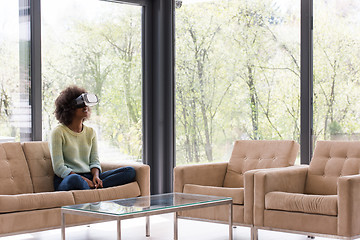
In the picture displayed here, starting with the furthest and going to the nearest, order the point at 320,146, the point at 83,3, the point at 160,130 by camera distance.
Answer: the point at 160,130
the point at 83,3
the point at 320,146

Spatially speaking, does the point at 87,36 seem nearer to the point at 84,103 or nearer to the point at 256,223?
the point at 84,103

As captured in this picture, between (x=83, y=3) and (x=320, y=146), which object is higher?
(x=83, y=3)

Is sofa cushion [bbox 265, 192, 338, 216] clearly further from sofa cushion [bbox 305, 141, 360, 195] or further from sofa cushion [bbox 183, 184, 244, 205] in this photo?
sofa cushion [bbox 305, 141, 360, 195]

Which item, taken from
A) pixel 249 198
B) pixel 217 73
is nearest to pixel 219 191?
pixel 249 198

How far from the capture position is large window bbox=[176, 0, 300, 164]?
582 centimetres

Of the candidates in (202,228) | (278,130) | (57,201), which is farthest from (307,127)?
(57,201)

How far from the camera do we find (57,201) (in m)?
4.34

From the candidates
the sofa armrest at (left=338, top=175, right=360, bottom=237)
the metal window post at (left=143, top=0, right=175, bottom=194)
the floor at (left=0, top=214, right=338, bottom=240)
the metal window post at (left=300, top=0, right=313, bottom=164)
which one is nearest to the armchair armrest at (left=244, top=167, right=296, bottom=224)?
the floor at (left=0, top=214, right=338, bottom=240)

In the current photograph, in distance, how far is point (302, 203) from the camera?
405cm

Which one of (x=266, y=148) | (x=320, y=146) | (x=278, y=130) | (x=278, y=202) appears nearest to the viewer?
(x=278, y=202)

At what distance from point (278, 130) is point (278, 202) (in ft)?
5.81

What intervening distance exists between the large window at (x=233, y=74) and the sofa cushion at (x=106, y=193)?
168 cm

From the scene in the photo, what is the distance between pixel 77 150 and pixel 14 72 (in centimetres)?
117

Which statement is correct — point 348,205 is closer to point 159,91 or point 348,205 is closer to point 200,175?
point 200,175
